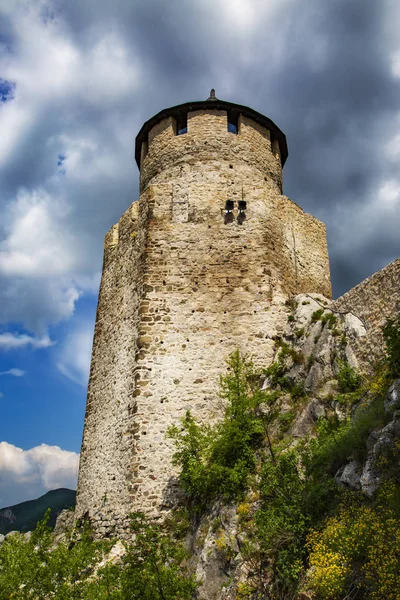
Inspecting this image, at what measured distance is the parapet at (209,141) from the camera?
56.4 ft

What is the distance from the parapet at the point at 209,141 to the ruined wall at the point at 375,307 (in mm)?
6741

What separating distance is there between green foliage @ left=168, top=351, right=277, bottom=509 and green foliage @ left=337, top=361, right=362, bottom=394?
183cm

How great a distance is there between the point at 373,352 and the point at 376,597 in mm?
6184

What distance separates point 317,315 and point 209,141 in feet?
24.6

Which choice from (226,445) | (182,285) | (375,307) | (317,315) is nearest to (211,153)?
(182,285)

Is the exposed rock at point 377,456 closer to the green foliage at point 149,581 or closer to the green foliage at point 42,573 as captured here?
the green foliage at point 149,581

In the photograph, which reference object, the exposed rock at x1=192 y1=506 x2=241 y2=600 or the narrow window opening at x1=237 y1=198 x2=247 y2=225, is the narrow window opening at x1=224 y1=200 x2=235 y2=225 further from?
the exposed rock at x1=192 y1=506 x2=241 y2=600

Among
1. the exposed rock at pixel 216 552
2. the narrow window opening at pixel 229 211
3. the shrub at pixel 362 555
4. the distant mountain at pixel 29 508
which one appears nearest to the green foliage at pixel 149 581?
the exposed rock at pixel 216 552

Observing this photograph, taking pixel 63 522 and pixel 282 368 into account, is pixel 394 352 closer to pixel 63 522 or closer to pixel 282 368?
pixel 282 368

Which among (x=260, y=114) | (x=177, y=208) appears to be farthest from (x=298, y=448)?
(x=260, y=114)

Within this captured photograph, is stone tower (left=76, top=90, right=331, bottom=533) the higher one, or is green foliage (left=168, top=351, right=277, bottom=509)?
stone tower (left=76, top=90, right=331, bottom=533)

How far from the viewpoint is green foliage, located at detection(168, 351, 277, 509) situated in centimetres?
1116

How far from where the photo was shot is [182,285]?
15.0 m

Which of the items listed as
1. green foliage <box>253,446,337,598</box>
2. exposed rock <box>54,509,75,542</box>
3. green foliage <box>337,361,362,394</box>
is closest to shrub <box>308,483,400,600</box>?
green foliage <box>253,446,337,598</box>
